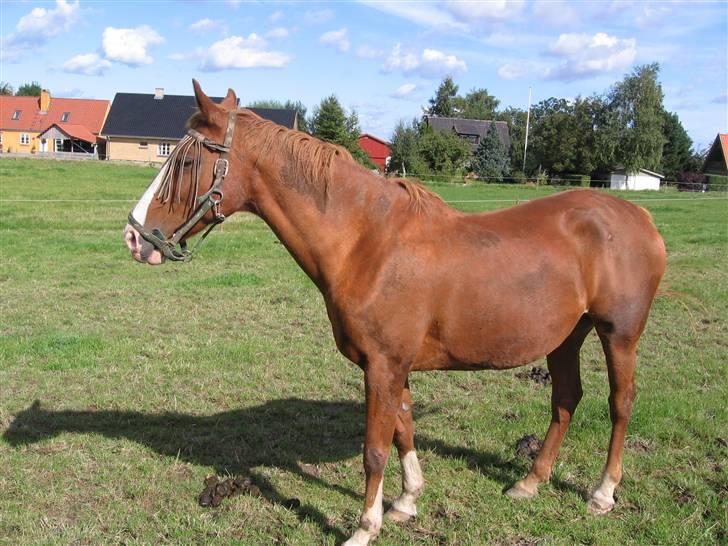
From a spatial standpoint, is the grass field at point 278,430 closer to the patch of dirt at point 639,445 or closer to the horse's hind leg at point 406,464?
the patch of dirt at point 639,445

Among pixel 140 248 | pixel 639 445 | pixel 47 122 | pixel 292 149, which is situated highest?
pixel 47 122

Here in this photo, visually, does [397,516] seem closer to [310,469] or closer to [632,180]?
[310,469]

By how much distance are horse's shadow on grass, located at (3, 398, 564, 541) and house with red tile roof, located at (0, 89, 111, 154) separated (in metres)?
78.6

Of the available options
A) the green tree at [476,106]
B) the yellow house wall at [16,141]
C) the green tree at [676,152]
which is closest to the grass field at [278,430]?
the green tree at [676,152]

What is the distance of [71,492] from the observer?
4422 mm

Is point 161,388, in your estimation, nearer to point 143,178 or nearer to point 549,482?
point 549,482

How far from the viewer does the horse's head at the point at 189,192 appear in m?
3.70

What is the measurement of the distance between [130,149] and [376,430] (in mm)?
72690

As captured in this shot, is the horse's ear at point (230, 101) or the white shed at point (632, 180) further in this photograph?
the white shed at point (632, 180)

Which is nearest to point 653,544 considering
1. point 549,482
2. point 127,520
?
point 549,482

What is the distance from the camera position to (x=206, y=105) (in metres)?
3.64

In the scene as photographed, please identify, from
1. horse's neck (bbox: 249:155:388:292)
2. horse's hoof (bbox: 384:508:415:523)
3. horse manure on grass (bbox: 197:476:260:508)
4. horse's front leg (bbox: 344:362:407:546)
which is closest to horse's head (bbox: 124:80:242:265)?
horse's neck (bbox: 249:155:388:292)

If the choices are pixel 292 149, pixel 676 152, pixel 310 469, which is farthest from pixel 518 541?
pixel 676 152

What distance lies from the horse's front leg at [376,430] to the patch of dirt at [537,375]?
3.32 meters
